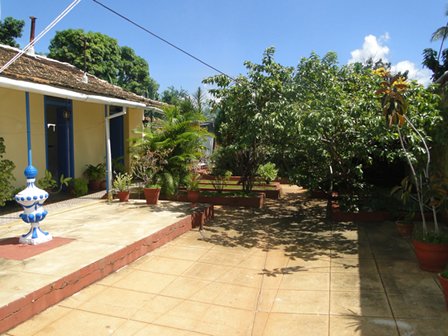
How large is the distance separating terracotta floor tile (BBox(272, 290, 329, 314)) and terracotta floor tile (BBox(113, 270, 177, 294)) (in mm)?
1375

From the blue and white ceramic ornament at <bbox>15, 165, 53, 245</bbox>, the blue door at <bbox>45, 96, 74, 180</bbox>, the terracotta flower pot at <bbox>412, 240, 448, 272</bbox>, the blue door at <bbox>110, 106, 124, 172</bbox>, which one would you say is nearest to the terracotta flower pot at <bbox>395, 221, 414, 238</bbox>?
the terracotta flower pot at <bbox>412, 240, 448, 272</bbox>

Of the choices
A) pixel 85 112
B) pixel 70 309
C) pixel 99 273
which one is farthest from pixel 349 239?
pixel 85 112

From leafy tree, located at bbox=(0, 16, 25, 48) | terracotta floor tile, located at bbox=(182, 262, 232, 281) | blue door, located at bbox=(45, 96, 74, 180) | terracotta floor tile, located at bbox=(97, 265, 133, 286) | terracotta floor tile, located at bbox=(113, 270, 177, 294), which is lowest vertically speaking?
terracotta floor tile, located at bbox=(182, 262, 232, 281)

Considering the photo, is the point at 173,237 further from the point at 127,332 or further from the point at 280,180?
the point at 280,180

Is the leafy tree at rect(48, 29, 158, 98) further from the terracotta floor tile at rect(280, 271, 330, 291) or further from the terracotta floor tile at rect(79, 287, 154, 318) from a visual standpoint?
the terracotta floor tile at rect(280, 271, 330, 291)

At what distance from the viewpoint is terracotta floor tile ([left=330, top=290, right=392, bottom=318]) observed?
151 inches

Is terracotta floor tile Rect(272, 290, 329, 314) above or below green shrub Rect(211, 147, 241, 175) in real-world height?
below

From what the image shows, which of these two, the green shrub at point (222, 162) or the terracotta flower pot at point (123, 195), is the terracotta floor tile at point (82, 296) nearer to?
the terracotta flower pot at point (123, 195)

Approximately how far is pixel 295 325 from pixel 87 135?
8895 mm

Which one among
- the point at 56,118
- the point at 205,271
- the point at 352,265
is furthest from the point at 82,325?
the point at 56,118

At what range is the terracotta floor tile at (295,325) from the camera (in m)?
3.49

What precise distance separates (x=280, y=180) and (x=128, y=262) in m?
10.5

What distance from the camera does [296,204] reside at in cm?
1055

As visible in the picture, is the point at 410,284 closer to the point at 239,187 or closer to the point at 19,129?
the point at 239,187
